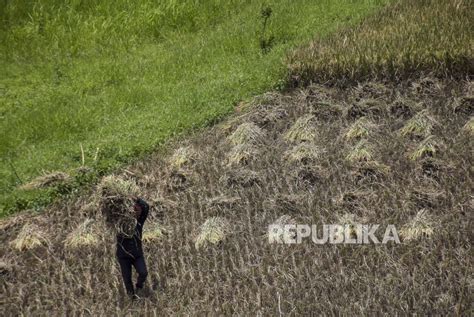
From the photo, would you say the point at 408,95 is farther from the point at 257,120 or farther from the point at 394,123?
the point at 257,120

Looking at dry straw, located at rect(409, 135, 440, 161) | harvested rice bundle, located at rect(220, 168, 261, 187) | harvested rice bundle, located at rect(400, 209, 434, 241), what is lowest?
harvested rice bundle, located at rect(400, 209, 434, 241)

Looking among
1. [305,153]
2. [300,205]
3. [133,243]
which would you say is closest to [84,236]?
[133,243]

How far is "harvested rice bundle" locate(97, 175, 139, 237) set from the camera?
225 inches

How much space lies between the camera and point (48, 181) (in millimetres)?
8266

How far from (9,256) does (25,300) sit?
2.91 feet

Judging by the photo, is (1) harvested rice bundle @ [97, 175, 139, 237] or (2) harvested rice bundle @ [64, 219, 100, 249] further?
(2) harvested rice bundle @ [64, 219, 100, 249]

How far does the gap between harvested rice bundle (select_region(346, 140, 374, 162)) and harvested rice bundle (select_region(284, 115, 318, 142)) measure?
795 mm

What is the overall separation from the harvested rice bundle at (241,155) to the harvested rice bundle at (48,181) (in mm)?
1945

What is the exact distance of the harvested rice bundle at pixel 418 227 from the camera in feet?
19.4

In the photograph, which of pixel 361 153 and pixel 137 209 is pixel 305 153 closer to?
pixel 361 153

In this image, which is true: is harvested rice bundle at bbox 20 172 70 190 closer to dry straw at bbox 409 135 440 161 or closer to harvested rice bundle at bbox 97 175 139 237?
harvested rice bundle at bbox 97 175 139 237

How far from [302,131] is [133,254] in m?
3.43

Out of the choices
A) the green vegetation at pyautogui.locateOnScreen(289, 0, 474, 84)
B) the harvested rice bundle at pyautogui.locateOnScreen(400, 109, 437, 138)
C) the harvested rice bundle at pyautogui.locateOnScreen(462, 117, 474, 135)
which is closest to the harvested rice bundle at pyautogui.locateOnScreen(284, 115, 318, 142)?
the harvested rice bundle at pyautogui.locateOnScreen(400, 109, 437, 138)

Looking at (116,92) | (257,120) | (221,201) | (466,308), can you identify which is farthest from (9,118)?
(466,308)
